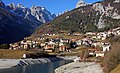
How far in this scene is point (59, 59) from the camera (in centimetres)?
16462

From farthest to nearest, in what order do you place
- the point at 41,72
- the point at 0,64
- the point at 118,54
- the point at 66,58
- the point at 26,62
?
the point at 66,58
the point at 26,62
the point at 0,64
the point at 41,72
the point at 118,54

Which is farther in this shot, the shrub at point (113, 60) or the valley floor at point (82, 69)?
the valley floor at point (82, 69)

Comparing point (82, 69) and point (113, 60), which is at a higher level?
point (113, 60)

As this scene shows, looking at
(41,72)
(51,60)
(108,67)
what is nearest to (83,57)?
A: (51,60)

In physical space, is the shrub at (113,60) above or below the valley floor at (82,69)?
above

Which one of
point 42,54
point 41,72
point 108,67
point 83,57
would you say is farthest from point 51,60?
point 108,67

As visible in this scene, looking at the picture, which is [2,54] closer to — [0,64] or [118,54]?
[0,64]

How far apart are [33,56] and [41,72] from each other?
67.3 m

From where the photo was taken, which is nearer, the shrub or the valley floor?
the shrub

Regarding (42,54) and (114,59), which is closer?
(114,59)

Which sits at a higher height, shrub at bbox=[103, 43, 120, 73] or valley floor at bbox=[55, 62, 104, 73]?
shrub at bbox=[103, 43, 120, 73]

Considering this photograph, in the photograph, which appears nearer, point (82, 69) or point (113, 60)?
point (113, 60)

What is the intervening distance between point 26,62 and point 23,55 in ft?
71.4

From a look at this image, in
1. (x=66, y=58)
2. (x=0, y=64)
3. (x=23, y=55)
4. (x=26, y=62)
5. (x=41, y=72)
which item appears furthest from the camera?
(x=66, y=58)
